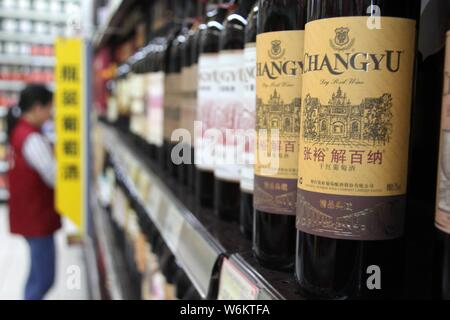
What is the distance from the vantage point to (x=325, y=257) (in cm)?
52

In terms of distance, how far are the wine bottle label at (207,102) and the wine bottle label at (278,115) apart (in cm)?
28

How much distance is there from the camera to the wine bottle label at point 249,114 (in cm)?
72

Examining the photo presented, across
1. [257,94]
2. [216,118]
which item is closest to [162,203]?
[216,118]

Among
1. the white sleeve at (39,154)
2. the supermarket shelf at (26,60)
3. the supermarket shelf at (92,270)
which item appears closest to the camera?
the supermarket shelf at (92,270)

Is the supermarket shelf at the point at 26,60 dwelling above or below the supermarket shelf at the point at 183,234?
above

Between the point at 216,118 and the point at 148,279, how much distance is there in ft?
3.10

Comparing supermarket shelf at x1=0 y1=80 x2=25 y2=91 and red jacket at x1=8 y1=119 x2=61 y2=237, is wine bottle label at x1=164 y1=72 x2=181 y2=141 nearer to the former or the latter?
red jacket at x1=8 y1=119 x2=61 y2=237

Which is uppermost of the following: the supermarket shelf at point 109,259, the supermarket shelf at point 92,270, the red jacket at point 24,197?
the red jacket at point 24,197

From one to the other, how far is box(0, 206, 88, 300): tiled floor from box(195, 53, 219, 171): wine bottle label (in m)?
1.79

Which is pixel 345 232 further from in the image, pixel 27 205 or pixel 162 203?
pixel 27 205

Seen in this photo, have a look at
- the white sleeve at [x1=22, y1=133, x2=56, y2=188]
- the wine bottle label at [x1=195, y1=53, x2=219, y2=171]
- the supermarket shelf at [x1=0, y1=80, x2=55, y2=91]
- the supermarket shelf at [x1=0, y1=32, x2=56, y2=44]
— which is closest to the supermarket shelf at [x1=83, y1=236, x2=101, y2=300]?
the white sleeve at [x1=22, y1=133, x2=56, y2=188]

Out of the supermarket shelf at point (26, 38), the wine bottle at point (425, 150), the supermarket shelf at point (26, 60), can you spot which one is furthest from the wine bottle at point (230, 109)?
the supermarket shelf at point (26, 60)

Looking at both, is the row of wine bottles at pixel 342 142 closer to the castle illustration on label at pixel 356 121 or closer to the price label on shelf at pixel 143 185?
the castle illustration on label at pixel 356 121

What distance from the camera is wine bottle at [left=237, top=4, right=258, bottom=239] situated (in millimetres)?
722
